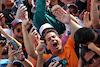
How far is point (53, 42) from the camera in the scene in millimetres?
3014

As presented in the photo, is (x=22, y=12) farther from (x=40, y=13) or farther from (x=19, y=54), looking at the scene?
(x=19, y=54)

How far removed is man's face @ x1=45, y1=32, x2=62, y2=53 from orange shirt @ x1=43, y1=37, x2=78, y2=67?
10 centimetres

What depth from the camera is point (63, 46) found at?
10.4 feet

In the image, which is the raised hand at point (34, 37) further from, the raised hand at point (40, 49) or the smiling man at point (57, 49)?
the raised hand at point (40, 49)

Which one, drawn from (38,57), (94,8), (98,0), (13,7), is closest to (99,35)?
(94,8)

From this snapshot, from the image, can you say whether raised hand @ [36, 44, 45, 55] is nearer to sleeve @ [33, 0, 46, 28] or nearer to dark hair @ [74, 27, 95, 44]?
sleeve @ [33, 0, 46, 28]

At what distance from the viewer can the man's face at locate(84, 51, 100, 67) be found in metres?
2.17

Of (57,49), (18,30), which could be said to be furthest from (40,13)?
(57,49)

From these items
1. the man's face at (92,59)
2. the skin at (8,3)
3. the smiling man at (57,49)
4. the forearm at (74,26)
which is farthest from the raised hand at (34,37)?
the skin at (8,3)

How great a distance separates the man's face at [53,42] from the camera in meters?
2.99

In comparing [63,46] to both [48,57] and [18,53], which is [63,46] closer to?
[48,57]

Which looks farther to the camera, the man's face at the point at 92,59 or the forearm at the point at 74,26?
the forearm at the point at 74,26

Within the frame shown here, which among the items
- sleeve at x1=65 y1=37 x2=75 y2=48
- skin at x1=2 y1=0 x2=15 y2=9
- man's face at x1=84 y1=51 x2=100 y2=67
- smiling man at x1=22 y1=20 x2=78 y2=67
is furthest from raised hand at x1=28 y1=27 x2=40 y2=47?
skin at x1=2 y1=0 x2=15 y2=9

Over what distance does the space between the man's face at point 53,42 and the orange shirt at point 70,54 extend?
0.31 feet
